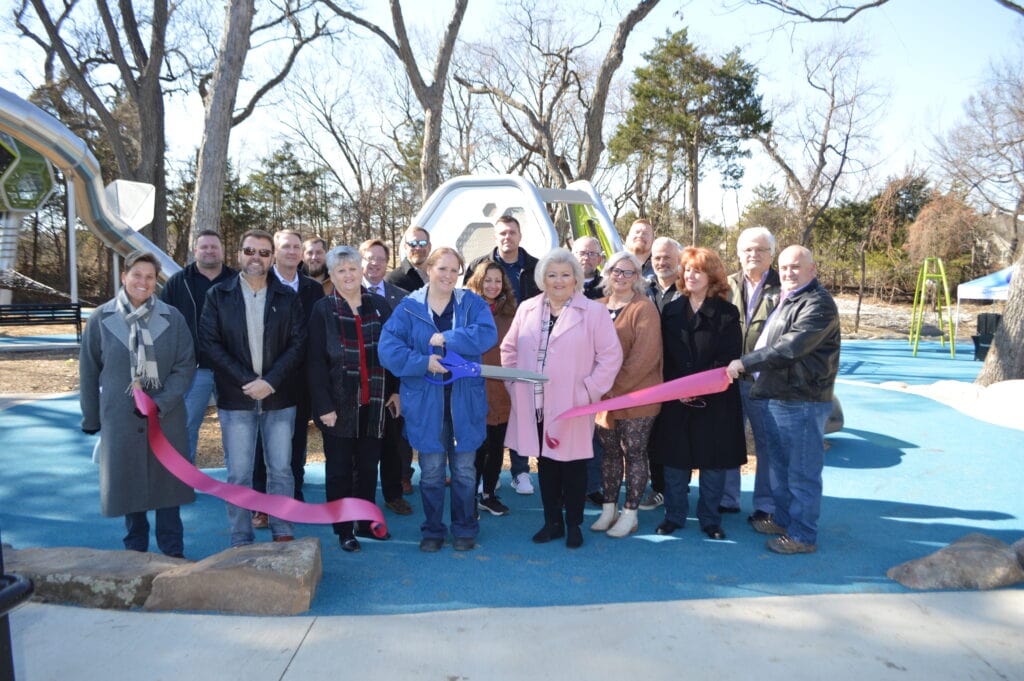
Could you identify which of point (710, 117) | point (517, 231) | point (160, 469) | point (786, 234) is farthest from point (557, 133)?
point (160, 469)

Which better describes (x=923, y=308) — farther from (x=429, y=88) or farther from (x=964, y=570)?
(x=964, y=570)

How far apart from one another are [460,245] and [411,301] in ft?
13.8

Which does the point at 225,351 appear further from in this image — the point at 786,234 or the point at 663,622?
the point at 786,234

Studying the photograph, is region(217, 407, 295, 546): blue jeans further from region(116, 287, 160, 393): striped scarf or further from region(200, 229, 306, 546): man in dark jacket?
region(116, 287, 160, 393): striped scarf

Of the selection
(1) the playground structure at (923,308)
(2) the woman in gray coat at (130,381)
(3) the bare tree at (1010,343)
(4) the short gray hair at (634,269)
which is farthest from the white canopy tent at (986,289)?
(2) the woman in gray coat at (130,381)

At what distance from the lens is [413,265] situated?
5.40m

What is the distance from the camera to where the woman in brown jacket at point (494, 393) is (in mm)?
4508

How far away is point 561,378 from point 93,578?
2453mm

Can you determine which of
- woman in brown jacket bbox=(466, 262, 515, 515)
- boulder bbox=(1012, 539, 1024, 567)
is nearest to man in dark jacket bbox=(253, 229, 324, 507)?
woman in brown jacket bbox=(466, 262, 515, 515)

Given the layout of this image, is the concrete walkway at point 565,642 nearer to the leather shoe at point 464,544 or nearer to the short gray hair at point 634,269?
the leather shoe at point 464,544

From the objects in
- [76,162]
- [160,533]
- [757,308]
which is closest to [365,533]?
[160,533]

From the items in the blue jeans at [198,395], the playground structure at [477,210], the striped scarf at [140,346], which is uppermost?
the playground structure at [477,210]

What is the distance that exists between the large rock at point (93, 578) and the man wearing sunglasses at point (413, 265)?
2576 millimetres

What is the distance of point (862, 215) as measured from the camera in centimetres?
2858
